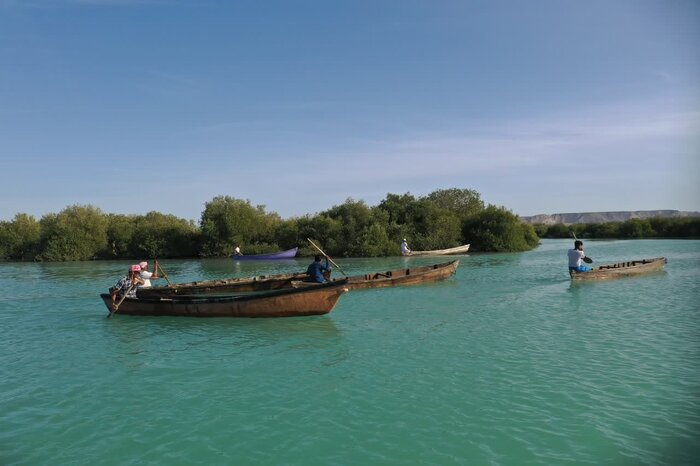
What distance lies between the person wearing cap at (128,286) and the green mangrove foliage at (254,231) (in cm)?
3512

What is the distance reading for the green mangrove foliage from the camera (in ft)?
179

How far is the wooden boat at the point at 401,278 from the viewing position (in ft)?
76.6

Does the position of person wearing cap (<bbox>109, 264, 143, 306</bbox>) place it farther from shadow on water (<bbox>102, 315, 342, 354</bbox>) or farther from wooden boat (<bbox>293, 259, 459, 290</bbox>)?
wooden boat (<bbox>293, 259, 459, 290</bbox>)

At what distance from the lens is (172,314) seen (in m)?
17.1

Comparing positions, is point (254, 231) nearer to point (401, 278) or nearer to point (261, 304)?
point (401, 278)

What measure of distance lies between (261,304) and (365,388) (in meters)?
7.13

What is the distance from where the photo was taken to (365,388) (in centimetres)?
938

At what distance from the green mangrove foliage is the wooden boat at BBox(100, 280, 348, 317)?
3584 centimetres

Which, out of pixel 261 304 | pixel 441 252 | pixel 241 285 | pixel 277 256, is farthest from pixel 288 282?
pixel 441 252

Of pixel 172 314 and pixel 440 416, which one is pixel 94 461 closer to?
pixel 440 416

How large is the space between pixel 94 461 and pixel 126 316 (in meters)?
11.9

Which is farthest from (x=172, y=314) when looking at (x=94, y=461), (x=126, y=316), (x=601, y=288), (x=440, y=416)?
(x=601, y=288)

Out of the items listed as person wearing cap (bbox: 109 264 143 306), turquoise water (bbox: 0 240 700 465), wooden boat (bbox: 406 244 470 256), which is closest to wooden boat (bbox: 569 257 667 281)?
turquoise water (bbox: 0 240 700 465)

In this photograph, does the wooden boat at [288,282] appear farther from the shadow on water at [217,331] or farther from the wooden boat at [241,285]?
the shadow on water at [217,331]
